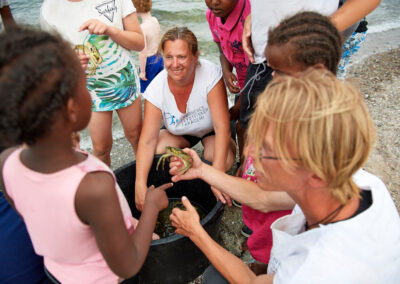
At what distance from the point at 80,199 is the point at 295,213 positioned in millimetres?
807

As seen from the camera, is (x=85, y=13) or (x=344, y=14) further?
(x=85, y=13)

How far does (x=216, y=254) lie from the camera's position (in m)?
1.34

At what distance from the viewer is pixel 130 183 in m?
2.16

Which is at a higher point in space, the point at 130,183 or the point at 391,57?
the point at 130,183

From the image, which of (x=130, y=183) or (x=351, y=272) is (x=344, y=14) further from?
(x=130, y=183)

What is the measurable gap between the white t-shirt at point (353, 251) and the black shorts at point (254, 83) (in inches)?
38.7

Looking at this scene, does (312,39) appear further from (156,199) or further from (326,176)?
(156,199)

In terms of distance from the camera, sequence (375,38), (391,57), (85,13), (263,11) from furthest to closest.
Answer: (375,38) < (391,57) < (85,13) < (263,11)

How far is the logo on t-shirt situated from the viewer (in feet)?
6.50

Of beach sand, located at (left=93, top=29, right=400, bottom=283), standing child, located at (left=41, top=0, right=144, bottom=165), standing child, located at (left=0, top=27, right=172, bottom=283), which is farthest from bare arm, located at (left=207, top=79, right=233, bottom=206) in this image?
standing child, located at (left=0, top=27, right=172, bottom=283)

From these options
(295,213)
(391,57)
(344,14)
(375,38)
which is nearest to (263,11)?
(344,14)

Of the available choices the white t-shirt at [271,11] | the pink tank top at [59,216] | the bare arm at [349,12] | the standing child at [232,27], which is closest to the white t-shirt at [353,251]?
the pink tank top at [59,216]

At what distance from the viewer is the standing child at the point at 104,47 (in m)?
1.95

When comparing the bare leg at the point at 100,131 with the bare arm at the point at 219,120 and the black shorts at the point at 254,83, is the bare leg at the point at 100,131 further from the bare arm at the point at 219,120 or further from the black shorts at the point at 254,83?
the black shorts at the point at 254,83
